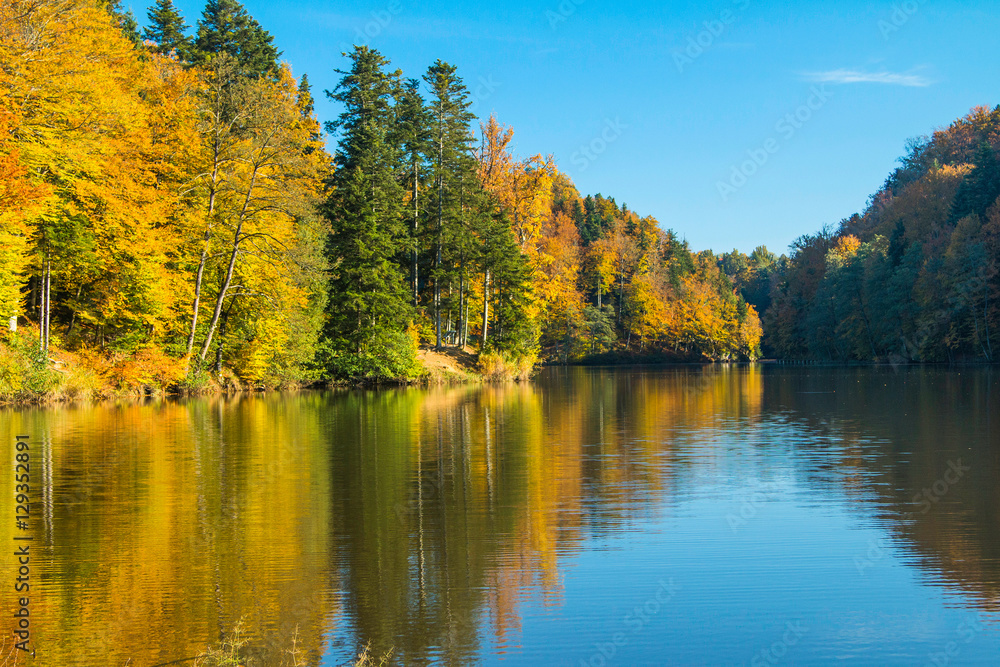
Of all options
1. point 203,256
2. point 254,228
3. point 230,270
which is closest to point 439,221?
point 254,228

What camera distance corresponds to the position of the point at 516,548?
8.62 meters

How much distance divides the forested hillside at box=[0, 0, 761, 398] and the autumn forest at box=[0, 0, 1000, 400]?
4.6 inches

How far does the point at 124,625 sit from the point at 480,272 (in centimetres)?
4627

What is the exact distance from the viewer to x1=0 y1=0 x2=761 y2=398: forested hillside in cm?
2873

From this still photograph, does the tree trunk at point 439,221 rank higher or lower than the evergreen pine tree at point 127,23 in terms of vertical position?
lower

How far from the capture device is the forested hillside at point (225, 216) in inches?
1131

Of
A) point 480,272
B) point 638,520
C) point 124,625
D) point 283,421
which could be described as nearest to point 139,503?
point 124,625

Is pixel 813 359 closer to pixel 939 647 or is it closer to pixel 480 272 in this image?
pixel 480 272

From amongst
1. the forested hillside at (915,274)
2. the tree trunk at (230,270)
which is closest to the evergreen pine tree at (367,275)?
the tree trunk at (230,270)

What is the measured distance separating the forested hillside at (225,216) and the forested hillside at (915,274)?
36.1 metres

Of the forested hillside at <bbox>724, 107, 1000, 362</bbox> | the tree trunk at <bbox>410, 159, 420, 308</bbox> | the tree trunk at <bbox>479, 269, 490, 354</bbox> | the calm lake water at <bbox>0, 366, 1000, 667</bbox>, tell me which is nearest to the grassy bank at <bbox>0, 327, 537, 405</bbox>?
the tree trunk at <bbox>479, 269, 490, 354</bbox>

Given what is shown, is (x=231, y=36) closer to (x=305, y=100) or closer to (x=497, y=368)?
(x=305, y=100)

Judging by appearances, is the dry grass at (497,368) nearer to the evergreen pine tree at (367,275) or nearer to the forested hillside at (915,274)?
the evergreen pine tree at (367,275)

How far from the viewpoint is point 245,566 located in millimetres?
7953
